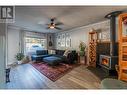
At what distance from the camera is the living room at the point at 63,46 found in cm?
243

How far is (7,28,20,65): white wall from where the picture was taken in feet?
8.25

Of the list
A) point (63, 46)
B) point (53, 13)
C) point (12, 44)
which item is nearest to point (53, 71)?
point (12, 44)

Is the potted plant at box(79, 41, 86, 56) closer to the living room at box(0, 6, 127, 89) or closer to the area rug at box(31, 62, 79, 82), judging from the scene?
the living room at box(0, 6, 127, 89)

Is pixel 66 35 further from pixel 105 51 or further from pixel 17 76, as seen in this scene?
pixel 17 76

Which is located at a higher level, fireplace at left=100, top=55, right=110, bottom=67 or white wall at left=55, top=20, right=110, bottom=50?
white wall at left=55, top=20, right=110, bottom=50

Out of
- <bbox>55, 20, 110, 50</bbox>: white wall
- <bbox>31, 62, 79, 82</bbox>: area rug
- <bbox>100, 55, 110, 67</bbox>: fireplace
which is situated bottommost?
<bbox>31, 62, 79, 82</bbox>: area rug

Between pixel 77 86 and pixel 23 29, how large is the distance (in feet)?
6.80

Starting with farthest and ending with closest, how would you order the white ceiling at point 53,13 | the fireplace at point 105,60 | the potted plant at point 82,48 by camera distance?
the potted plant at point 82,48
the fireplace at point 105,60
the white ceiling at point 53,13

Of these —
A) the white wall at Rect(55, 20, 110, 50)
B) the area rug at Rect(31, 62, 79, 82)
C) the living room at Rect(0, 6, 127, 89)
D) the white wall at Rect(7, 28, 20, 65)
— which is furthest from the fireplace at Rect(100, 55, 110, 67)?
the white wall at Rect(7, 28, 20, 65)

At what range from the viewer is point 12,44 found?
262 cm

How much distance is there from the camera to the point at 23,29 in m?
3.06

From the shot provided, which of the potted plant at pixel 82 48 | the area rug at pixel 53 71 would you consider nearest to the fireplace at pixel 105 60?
the area rug at pixel 53 71

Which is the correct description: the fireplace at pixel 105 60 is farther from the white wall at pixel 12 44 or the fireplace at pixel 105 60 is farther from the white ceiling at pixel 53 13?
the white wall at pixel 12 44
